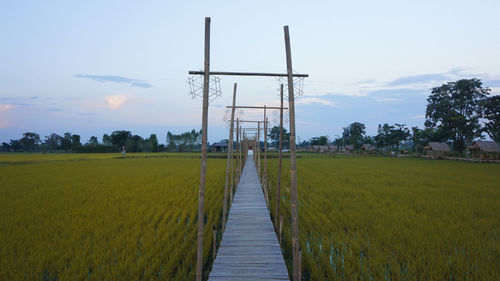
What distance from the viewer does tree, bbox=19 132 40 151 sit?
3076 inches

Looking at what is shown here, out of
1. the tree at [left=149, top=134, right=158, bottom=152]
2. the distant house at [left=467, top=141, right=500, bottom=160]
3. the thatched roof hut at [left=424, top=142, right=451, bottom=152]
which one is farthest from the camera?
the tree at [left=149, top=134, right=158, bottom=152]

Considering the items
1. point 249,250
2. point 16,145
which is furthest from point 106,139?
point 249,250

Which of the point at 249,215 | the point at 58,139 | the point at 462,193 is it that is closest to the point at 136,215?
the point at 249,215

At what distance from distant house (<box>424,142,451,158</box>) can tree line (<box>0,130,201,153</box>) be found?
179 ft

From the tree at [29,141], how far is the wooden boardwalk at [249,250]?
95.9m

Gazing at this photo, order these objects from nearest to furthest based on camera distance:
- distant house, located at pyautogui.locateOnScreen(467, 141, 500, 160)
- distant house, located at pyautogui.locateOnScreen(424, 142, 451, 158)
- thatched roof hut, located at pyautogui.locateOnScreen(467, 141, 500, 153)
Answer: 1. distant house, located at pyautogui.locateOnScreen(467, 141, 500, 160)
2. thatched roof hut, located at pyautogui.locateOnScreen(467, 141, 500, 153)
3. distant house, located at pyautogui.locateOnScreen(424, 142, 451, 158)

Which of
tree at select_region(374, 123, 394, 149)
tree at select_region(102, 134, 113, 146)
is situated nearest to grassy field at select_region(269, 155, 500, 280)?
tree at select_region(374, 123, 394, 149)

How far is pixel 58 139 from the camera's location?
8100 cm

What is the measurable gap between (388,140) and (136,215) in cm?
5443

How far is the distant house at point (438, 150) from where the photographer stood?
3581 centimetres

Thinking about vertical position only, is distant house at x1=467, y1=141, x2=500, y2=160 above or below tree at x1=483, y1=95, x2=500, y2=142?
below

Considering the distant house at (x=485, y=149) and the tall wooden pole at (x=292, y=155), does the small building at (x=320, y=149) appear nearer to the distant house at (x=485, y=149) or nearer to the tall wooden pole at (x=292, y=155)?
the distant house at (x=485, y=149)

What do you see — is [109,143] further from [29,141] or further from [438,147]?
[438,147]

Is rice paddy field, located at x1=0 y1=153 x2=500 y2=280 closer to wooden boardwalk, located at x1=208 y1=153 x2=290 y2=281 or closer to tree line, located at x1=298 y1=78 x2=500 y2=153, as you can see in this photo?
wooden boardwalk, located at x1=208 y1=153 x2=290 y2=281
